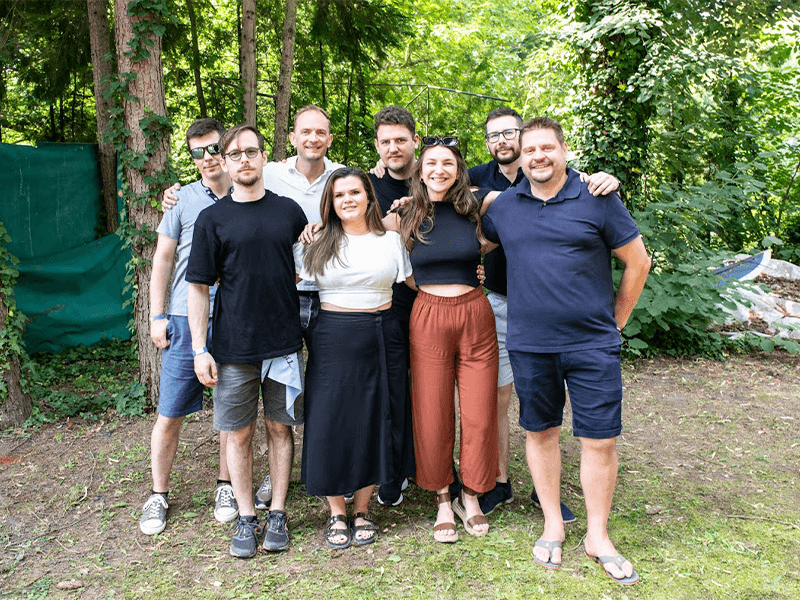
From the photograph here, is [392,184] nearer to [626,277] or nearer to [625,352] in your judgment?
[626,277]

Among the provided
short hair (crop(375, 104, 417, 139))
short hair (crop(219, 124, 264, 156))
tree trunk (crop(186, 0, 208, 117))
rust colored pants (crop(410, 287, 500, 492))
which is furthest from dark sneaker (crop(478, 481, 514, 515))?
tree trunk (crop(186, 0, 208, 117))

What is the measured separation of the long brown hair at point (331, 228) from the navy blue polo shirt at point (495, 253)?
70 cm

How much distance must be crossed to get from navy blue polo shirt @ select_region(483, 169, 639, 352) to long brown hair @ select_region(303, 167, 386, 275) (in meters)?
0.72

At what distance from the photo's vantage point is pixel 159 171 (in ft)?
14.9

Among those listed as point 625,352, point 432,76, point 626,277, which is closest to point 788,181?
point 432,76

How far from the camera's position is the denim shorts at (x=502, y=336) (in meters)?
3.38

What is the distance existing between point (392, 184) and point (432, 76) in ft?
39.2

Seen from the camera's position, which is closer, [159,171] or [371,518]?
[371,518]

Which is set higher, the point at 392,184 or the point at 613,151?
the point at 613,151

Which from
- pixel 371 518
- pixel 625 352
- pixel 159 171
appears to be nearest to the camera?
pixel 371 518

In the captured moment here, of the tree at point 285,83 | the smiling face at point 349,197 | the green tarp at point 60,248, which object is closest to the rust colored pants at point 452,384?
the smiling face at point 349,197

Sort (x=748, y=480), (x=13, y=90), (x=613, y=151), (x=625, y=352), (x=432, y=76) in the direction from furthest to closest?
(x=432, y=76)
(x=13, y=90)
(x=613, y=151)
(x=625, y=352)
(x=748, y=480)

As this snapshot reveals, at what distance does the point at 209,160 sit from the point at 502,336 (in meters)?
1.82

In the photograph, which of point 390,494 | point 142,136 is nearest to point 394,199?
point 390,494
